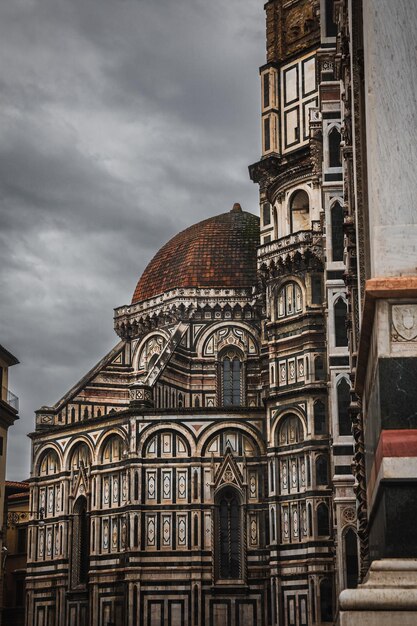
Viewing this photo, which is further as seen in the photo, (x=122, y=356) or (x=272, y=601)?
(x=122, y=356)

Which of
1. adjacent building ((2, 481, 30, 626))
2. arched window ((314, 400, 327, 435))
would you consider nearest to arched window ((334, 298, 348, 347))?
arched window ((314, 400, 327, 435))

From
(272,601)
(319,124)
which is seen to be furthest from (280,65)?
(272,601)

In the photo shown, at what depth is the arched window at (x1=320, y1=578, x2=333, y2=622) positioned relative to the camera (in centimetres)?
4556

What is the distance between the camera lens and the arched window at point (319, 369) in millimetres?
48406

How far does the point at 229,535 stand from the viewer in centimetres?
5078

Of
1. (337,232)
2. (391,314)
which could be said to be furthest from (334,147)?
(391,314)

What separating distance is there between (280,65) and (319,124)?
13279 mm

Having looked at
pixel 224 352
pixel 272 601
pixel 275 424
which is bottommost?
pixel 272 601

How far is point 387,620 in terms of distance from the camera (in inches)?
423

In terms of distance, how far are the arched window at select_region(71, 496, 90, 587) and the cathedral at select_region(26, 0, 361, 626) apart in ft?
0.25

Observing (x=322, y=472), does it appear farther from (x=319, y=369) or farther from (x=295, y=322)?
(x=295, y=322)

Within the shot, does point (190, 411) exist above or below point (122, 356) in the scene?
below

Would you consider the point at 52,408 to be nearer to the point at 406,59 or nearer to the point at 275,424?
the point at 275,424

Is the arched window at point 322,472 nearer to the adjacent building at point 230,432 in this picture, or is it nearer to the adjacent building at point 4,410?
the adjacent building at point 230,432
